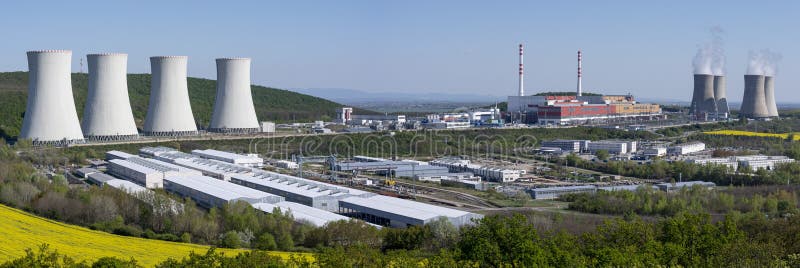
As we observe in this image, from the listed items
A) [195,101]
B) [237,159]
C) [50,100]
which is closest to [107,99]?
[50,100]

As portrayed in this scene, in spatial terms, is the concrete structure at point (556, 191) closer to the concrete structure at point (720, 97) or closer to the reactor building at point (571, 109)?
the reactor building at point (571, 109)

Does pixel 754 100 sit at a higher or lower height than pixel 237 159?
higher

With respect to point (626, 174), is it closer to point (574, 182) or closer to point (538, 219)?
point (574, 182)

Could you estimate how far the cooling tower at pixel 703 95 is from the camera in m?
37.9

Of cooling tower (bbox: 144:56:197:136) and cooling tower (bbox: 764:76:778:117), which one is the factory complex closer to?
cooling tower (bbox: 144:56:197:136)

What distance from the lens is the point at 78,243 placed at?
387 inches

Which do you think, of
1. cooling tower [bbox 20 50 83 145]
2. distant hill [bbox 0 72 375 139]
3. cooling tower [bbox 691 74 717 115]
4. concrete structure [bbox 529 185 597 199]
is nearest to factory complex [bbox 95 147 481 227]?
cooling tower [bbox 20 50 83 145]

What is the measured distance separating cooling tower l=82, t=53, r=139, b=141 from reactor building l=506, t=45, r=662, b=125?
17768 mm

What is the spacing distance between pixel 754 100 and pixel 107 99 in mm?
28051

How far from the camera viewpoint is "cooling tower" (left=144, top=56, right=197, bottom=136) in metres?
22.1

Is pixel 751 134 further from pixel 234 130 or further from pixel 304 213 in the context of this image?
pixel 304 213

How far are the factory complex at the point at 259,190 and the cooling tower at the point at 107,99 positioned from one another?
984mm

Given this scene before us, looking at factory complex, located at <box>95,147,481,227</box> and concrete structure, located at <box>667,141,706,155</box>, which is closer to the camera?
factory complex, located at <box>95,147,481,227</box>

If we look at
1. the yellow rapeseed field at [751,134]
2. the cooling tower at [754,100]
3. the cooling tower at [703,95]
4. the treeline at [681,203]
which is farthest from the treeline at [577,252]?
the cooling tower at [754,100]
